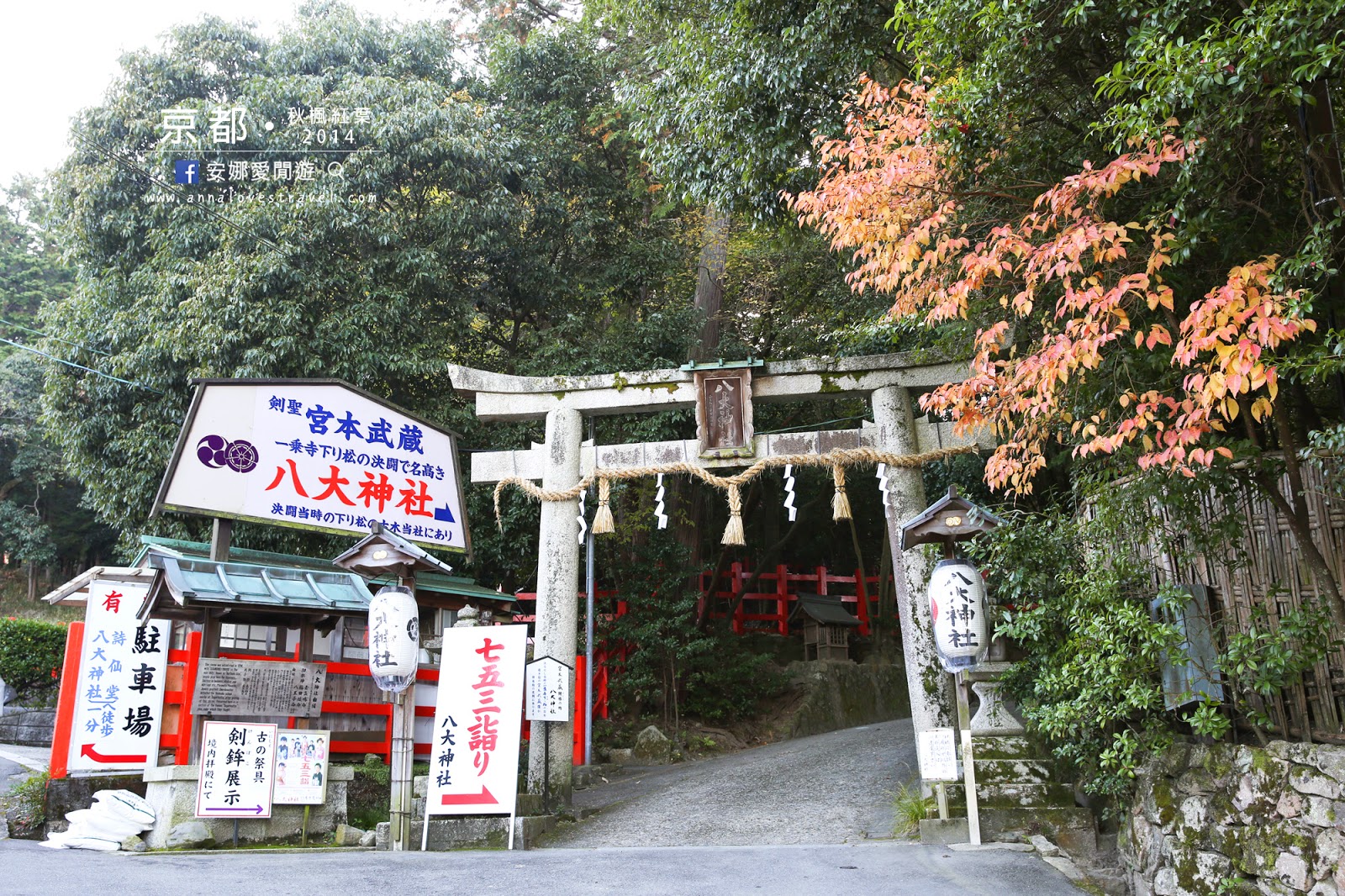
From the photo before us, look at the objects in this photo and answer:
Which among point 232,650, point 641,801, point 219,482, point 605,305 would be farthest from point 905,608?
point 605,305

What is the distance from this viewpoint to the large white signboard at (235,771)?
7.57 metres

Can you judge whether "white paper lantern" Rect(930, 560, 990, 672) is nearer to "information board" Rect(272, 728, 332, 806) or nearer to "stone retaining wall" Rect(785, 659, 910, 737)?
"information board" Rect(272, 728, 332, 806)

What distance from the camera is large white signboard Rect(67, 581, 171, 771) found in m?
9.15

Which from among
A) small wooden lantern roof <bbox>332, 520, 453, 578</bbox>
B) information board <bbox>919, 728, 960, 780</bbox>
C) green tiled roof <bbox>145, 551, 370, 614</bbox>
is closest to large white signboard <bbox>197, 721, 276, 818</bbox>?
green tiled roof <bbox>145, 551, 370, 614</bbox>

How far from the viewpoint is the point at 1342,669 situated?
4.54 m

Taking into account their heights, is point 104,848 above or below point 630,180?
below

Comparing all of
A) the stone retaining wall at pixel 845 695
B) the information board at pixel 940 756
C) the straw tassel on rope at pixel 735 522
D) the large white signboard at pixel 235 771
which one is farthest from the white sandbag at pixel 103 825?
the stone retaining wall at pixel 845 695

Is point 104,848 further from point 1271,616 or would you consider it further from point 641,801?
point 1271,616

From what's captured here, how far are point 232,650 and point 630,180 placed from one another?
9.60 metres

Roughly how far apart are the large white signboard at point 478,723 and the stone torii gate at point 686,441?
117cm

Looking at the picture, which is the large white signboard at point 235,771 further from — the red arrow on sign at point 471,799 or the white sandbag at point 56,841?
the red arrow on sign at point 471,799

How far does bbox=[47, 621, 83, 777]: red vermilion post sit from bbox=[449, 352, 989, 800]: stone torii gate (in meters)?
4.59

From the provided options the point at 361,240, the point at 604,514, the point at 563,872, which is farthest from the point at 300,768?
the point at 361,240

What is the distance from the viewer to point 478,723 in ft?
25.4
